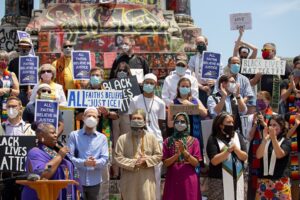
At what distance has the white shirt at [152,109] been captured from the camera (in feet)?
43.0

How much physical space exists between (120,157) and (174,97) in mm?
2537

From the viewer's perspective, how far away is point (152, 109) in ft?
43.4

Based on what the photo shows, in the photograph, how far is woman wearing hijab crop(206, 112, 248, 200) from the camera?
11867 millimetres

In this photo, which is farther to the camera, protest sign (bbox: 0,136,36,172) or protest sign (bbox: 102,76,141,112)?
protest sign (bbox: 102,76,141,112)

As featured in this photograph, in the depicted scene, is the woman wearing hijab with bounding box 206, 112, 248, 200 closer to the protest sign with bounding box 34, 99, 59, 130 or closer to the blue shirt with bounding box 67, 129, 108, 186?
the blue shirt with bounding box 67, 129, 108, 186

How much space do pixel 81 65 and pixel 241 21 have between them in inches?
156

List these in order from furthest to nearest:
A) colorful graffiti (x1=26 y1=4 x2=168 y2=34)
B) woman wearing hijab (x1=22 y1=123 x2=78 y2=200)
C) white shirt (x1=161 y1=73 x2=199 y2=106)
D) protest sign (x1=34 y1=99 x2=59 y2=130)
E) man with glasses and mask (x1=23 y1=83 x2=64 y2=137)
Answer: colorful graffiti (x1=26 y1=4 x2=168 y2=34) → white shirt (x1=161 y1=73 x2=199 y2=106) → man with glasses and mask (x1=23 y1=83 x2=64 y2=137) → protest sign (x1=34 y1=99 x2=59 y2=130) → woman wearing hijab (x1=22 y1=123 x2=78 y2=200)

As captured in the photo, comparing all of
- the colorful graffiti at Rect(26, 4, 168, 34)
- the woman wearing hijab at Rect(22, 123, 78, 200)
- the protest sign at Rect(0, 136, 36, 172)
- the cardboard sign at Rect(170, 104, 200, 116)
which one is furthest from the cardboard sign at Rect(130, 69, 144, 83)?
the woman wearing hijab at Rect(22, 123, 78, 200)

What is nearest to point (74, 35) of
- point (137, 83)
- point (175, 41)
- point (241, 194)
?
point (175, 41)

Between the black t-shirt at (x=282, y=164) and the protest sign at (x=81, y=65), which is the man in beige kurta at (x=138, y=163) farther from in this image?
the protest sign at (x=81, y=65)

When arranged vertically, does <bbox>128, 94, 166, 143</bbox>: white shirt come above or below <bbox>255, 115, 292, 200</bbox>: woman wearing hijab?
above

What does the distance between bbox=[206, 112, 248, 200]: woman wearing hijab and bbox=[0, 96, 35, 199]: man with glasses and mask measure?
2.83 metres

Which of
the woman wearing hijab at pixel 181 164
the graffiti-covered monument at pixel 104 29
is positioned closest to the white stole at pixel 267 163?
the woman wearing hijab at pixel 181 164

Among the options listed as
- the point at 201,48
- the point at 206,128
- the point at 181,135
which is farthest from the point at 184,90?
the point at 201,48
